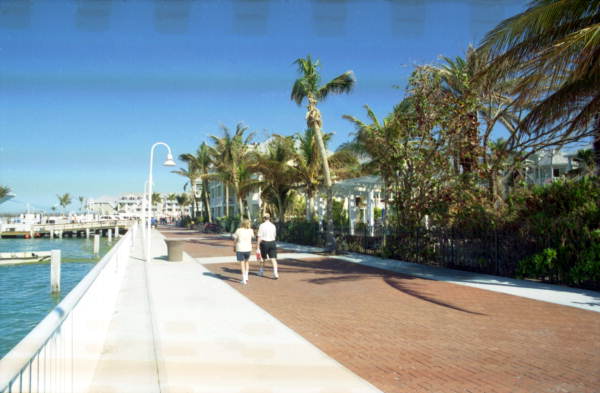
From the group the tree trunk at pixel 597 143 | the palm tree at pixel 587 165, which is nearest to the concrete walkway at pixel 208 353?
the tree trunk at pixel 597 143

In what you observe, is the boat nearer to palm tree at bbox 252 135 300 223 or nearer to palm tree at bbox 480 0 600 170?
palm tree at bbox 252 135 300 223

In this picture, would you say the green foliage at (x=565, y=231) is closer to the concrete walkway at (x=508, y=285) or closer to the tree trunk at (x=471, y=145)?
the concrete walkway at (x=508, y=285)

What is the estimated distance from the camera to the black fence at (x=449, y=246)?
436 inches

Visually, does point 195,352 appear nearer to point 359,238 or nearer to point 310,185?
point 359,238

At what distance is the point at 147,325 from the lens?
21.4 feet

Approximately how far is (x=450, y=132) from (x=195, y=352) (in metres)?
11.3

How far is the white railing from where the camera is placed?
2.17m

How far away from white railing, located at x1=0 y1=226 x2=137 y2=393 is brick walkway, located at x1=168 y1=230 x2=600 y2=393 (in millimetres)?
2705

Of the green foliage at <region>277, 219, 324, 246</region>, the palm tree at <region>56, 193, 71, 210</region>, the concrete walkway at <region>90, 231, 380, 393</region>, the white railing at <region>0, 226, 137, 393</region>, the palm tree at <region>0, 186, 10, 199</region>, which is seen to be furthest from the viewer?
the palm tree at <region>56, 193, 71, 210</region>

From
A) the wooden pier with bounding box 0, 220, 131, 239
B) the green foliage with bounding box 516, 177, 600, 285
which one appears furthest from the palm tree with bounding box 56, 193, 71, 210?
the green foliage with bounding box 516, 177, 600, 285

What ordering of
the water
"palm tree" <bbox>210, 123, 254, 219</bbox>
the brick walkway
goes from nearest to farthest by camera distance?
the brick walkway
the water
"palm tree" <bbox>210, 123, 254, 219</bbox>

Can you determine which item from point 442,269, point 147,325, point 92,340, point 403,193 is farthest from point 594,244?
point 92,340

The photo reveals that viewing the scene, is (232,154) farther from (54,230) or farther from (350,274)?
(54,230)

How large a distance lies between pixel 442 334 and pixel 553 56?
17.7 ft
